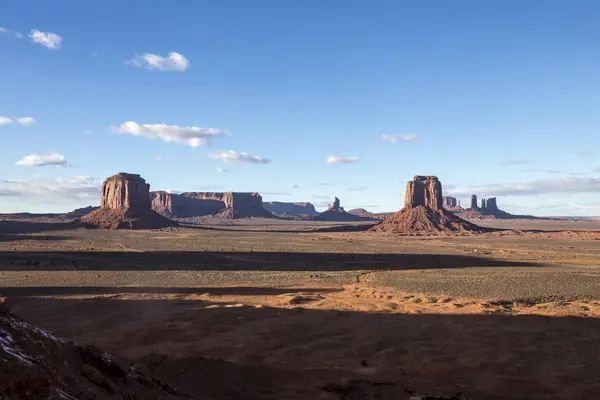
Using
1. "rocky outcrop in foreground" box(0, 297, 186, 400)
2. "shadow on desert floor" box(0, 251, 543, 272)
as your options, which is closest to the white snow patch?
"rocky outcrop in foreground" box(0, 297, 186, 400)

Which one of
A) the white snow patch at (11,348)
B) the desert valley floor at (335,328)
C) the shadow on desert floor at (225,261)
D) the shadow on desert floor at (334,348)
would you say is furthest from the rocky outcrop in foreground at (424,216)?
the white snow patch at (11,348)

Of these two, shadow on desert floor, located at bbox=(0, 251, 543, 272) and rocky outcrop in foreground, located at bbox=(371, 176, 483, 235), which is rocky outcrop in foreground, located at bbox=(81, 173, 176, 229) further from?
shadow on desert floor, located at bbox=(0, 251, 543, 272)

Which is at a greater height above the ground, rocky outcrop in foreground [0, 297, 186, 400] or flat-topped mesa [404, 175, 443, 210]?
Answer: flat-topped mesa [404, 175, 443, 210]

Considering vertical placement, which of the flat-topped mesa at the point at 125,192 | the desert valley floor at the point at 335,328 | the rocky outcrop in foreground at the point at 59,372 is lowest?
the desert valley floor at the point at 335,328

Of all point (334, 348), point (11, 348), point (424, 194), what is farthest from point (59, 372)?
point (424, 194)

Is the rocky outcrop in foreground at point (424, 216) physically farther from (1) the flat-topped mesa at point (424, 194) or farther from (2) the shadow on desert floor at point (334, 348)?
(2) the shadow on desert floor at point (334, 348)

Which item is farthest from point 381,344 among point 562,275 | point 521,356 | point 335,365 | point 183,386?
point 562,275

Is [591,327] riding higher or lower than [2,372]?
lower

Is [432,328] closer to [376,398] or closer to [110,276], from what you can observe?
[376,398]
